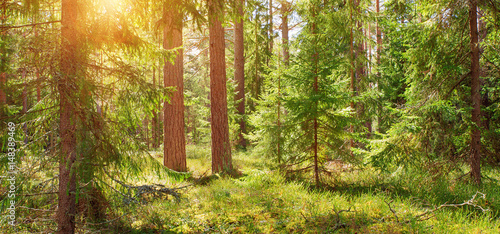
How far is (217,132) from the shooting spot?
336 inches

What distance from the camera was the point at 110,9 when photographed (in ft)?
13.0

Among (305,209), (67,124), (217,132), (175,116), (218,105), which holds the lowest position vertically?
(305,209)

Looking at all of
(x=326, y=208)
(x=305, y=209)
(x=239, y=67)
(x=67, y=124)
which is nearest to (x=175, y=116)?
(x=67, y=124)

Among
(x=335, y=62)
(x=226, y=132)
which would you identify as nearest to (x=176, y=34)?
(x=226, y=132)

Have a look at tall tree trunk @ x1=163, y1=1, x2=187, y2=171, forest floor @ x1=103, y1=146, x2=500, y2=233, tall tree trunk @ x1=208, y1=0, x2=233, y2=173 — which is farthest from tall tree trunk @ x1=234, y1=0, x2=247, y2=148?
forest floor @ x1=103, y1=146, x2=500, y2=233

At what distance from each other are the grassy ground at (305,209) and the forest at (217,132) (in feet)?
0.13

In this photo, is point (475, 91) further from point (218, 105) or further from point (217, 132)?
point (217, 132)

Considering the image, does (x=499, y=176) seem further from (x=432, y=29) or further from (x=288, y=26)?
(x=288, y=26)

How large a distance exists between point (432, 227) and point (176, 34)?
28.0 ft

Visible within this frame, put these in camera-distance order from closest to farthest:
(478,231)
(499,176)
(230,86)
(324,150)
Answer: (478,231), (324,150), (499,176), (230,86)

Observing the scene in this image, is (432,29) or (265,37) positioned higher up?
(265,37)

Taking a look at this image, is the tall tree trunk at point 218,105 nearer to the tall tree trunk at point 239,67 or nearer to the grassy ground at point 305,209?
the grassy ground at point 305,209

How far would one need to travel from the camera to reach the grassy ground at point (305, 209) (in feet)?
13.3

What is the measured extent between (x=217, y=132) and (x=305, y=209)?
452 centimetres
